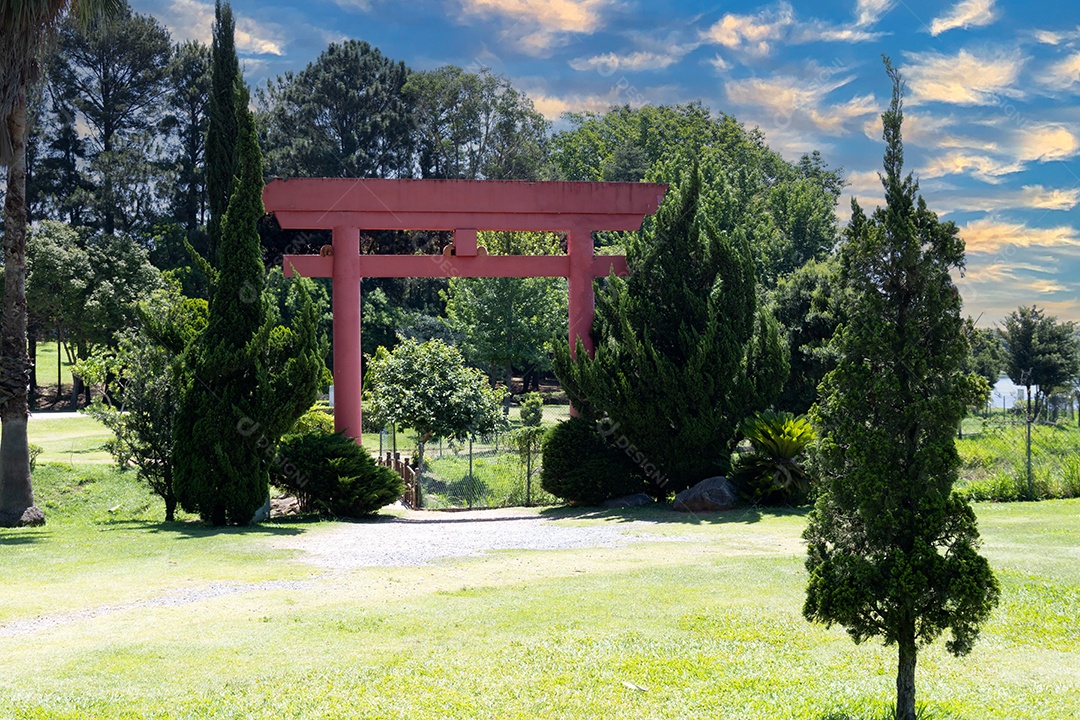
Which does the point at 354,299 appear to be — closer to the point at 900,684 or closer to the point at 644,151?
the point at 900,684

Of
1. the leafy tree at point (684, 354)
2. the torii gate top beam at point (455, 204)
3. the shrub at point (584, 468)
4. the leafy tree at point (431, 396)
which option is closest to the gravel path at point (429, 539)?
the shrub at point (584, 468)

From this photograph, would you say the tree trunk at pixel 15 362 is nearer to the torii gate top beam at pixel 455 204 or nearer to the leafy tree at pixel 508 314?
the torii gate top beam at pixel 455 204

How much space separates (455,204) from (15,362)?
845 cm

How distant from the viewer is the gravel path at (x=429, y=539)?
12.4 metres

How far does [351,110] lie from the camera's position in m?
53.7

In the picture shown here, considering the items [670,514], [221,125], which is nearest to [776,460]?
[670,514]

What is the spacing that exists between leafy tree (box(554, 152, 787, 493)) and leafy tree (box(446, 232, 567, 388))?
26.0m

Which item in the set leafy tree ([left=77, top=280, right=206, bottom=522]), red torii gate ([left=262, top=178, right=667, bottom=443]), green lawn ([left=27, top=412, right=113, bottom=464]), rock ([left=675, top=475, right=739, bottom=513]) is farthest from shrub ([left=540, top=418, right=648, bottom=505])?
green lawn ([left=27, top=412, right=113, bottom=464])

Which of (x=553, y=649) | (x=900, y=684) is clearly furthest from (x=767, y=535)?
(x=900, y=684)

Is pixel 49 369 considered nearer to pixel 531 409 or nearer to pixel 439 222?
pixel 531 409

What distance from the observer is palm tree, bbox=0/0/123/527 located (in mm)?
15180

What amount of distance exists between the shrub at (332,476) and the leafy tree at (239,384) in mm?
995

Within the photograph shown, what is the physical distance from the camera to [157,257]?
4650cm

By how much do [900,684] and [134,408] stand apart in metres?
14.2
